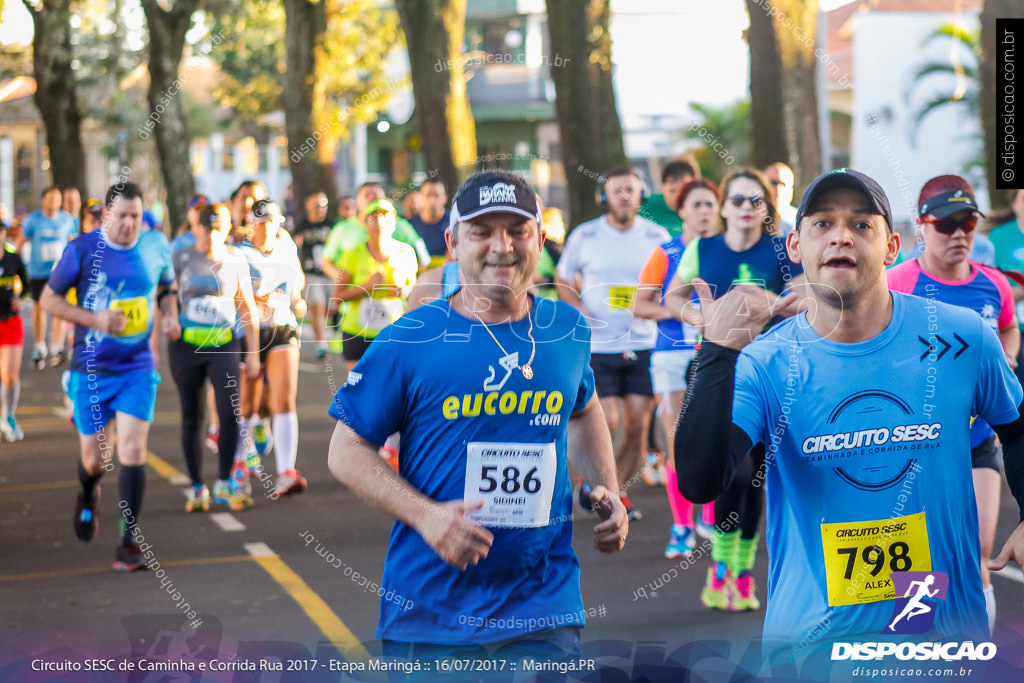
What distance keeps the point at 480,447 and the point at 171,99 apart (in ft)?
66.0

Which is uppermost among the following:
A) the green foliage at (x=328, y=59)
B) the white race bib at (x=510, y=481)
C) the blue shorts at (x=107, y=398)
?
the green foliage at (x=328, y=59)

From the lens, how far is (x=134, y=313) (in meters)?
7.26

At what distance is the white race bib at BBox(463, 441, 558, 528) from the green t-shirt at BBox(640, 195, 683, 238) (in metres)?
6.25

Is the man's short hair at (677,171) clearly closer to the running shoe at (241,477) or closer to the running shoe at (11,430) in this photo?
the running shoe at (241,477)

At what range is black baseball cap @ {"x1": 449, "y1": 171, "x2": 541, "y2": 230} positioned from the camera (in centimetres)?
328

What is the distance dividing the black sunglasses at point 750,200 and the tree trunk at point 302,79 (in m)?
15.8

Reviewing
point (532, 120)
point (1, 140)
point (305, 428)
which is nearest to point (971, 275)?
point (305, 428)

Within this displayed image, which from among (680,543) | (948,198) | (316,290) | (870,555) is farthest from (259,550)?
(316,290)

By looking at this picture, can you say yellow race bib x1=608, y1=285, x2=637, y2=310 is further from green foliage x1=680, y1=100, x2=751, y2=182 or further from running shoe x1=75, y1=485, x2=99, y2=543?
green foliage x1=680, y1=100, x2=751, y2=182

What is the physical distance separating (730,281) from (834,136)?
4093cm

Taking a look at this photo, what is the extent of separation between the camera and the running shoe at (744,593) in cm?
612

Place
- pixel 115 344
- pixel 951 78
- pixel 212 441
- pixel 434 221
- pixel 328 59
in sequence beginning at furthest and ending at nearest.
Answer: pixel 951 78
pixel 328 59
pixel 434 221
pixel 212 441
pixel 115 344

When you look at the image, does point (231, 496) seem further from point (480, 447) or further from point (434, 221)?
point (480, 447)

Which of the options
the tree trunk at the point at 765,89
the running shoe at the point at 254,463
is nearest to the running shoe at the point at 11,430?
the running shoe at the point at 254,463
